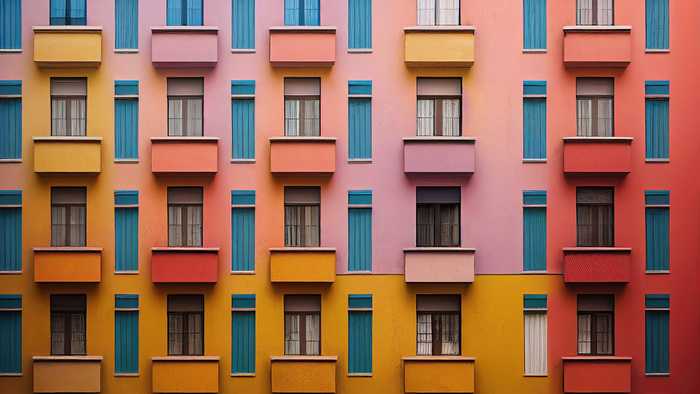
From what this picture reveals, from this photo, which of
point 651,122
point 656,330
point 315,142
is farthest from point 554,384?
point 315,142

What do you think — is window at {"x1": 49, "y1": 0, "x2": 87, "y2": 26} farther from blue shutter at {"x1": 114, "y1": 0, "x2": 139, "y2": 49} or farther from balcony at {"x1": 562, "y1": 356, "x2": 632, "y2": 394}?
balcony at {"x1": 562, "y1": 356, "x2": 632, "y2": 394}

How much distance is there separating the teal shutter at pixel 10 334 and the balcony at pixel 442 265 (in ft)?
34.2

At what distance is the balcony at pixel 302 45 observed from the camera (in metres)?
22.2

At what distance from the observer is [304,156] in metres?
22.2

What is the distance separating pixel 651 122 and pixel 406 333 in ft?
28.6

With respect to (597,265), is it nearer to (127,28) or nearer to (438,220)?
(438,220)

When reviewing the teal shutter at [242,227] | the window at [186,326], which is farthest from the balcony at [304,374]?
the teal shutter at [242,227]

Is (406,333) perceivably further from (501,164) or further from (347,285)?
(501,164)

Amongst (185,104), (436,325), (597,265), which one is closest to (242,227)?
(185,104)

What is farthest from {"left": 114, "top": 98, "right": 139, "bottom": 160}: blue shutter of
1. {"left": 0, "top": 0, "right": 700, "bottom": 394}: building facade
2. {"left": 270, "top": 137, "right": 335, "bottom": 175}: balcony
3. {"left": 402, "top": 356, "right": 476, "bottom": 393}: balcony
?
{"left": 402, "top": 356, "right": 476, "bottom": 393}: balcony

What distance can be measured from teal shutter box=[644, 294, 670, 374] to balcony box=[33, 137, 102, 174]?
1521 cm

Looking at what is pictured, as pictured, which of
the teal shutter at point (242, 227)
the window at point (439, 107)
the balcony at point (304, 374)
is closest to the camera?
the balcony at point (304, 374)

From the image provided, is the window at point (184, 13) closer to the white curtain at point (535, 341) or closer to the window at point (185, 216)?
the window at point (185, 216)

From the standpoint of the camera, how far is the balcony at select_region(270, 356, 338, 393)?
864 inches
